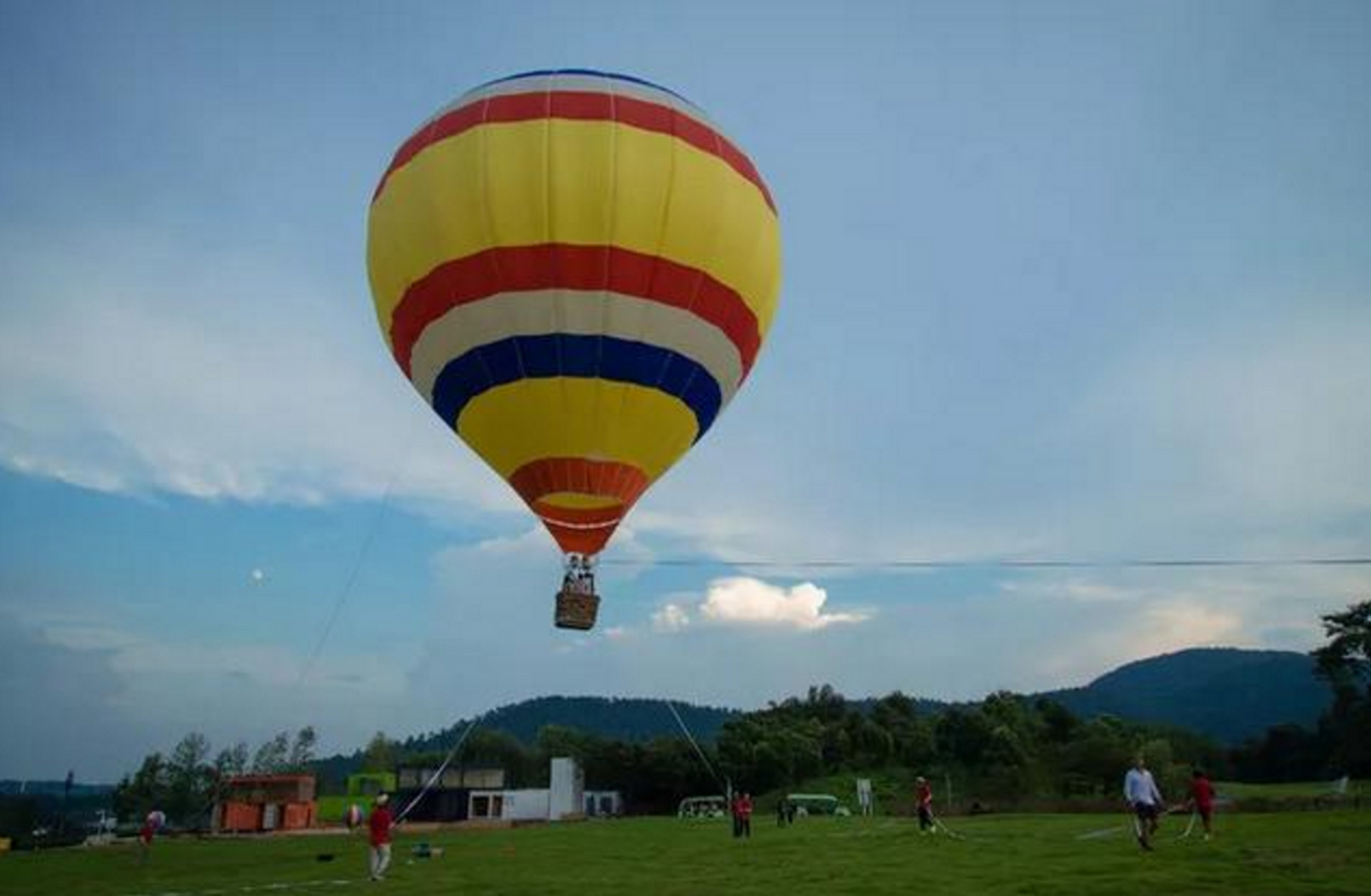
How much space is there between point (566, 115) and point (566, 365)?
439 cm

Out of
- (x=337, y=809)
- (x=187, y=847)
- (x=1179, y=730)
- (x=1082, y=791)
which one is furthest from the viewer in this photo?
(x=1179, y=730)

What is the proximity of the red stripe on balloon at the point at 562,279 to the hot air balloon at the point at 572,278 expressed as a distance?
0.03 m

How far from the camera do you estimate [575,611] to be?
63.9 feet

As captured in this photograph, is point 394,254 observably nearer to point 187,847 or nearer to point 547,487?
point 547,487

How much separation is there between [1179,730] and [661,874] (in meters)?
93.6

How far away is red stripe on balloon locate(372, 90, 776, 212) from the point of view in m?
17.8

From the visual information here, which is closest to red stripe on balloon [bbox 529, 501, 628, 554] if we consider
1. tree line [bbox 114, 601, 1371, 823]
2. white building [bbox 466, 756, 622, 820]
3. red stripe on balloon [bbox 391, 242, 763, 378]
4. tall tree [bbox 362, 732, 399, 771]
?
red stripe on balloon [bbox 391, 242, 763, 378]

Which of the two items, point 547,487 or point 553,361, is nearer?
point 553,361

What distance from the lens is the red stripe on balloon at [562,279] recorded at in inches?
674

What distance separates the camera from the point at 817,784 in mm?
78125

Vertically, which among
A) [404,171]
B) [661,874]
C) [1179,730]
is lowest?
[661,874]

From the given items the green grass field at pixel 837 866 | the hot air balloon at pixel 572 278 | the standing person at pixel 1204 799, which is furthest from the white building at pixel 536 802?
the standing person at pixel 1204 799

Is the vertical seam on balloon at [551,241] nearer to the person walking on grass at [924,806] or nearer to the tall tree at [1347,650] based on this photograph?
the person walking on grass at [924,806]

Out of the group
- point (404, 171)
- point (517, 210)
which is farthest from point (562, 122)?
point (404, 171)
